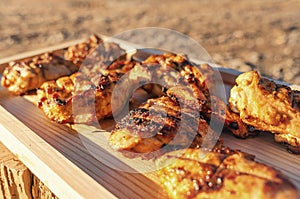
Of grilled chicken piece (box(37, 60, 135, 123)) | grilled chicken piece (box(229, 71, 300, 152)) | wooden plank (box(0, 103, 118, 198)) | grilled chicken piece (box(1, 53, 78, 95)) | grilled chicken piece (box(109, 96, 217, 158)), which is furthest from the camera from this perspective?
grilled chicken piece (box(1, 53, 78, 95))

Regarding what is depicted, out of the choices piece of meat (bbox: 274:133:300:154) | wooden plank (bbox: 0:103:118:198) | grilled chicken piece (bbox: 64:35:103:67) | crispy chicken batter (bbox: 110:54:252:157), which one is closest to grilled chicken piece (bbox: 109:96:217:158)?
crispy chicken batter (bbox: 110:54:252:157)

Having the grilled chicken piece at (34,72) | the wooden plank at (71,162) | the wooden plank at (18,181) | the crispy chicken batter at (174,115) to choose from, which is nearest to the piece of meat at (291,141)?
the crispy chicken batter at (174,115)

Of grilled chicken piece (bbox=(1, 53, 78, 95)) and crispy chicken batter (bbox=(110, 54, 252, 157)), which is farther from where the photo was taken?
grilled chicken piece (bbox=(1, 53, 78, 95))

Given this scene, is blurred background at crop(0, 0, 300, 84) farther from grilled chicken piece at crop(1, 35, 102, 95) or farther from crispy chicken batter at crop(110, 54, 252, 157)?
grilled chicken piece at crop(1, 35, 102, 95)

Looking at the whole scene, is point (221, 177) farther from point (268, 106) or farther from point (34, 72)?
point (34, 72)

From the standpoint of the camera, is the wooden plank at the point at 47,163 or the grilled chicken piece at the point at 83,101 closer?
the wooden plank at the point at 47,163

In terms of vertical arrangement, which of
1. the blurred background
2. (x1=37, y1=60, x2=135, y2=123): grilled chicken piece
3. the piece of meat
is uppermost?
(x1=37, y1=60, x2=135, y2=123): grilled chicken piece

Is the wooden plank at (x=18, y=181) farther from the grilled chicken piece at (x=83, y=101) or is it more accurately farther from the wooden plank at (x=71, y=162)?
the grilled chicken piece at (x=83, y=101)
